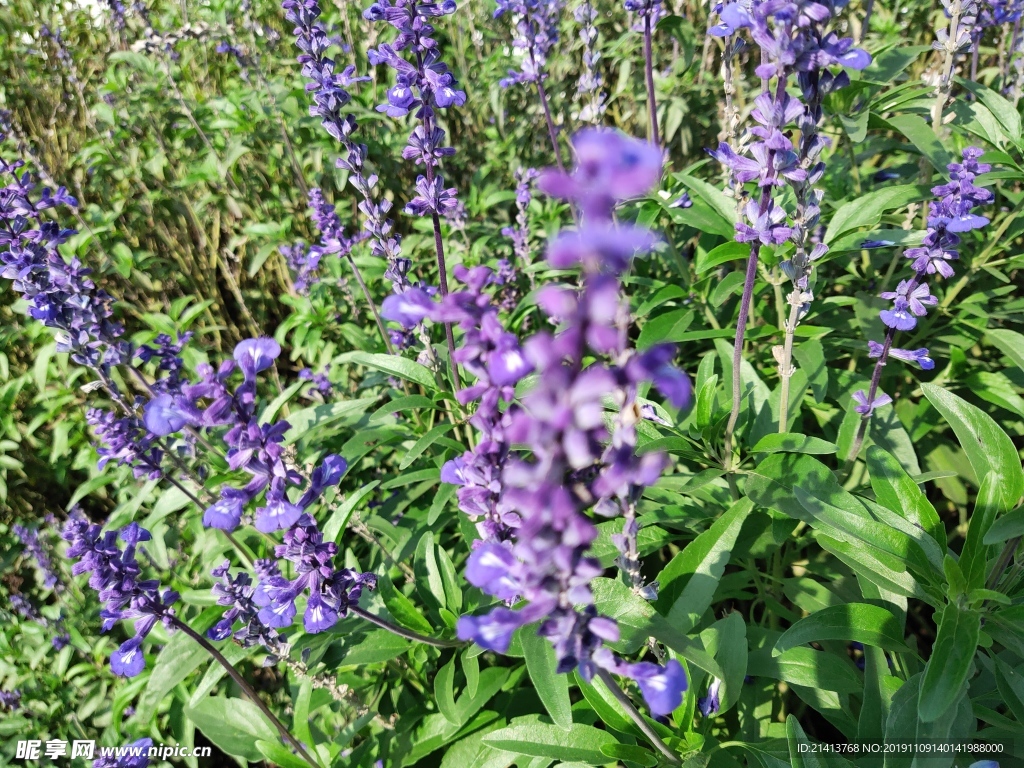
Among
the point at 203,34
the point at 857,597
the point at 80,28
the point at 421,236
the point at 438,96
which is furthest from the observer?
the point at 80,28

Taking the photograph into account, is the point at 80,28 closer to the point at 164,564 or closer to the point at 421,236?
the point at 421,236

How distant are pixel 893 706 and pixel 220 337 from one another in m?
6.53

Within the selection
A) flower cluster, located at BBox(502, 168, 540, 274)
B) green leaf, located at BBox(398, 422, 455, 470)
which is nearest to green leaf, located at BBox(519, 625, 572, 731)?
green leaf, located at BBox(398, 422, 455, 470)

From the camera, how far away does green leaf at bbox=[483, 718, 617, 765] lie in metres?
2.04

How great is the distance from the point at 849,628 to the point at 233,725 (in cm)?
293

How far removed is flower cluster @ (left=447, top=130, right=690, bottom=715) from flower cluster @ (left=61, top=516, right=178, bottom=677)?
183 cm

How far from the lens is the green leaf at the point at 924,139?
122 inches

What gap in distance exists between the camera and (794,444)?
97.7 inches

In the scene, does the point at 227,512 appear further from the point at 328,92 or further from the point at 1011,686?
the point at 1011,686

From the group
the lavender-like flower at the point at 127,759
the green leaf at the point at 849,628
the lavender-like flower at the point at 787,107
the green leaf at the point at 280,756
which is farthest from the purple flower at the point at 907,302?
the lavender-like flower at the point at 127,759

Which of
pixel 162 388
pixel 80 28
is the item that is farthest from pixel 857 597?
pixel 80 28

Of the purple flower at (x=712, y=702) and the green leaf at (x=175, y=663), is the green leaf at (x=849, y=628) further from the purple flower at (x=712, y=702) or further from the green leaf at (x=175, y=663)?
the green leaf at (x=175, y=663)

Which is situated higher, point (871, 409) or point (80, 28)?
point (80, 28)

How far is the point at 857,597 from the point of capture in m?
2.92
